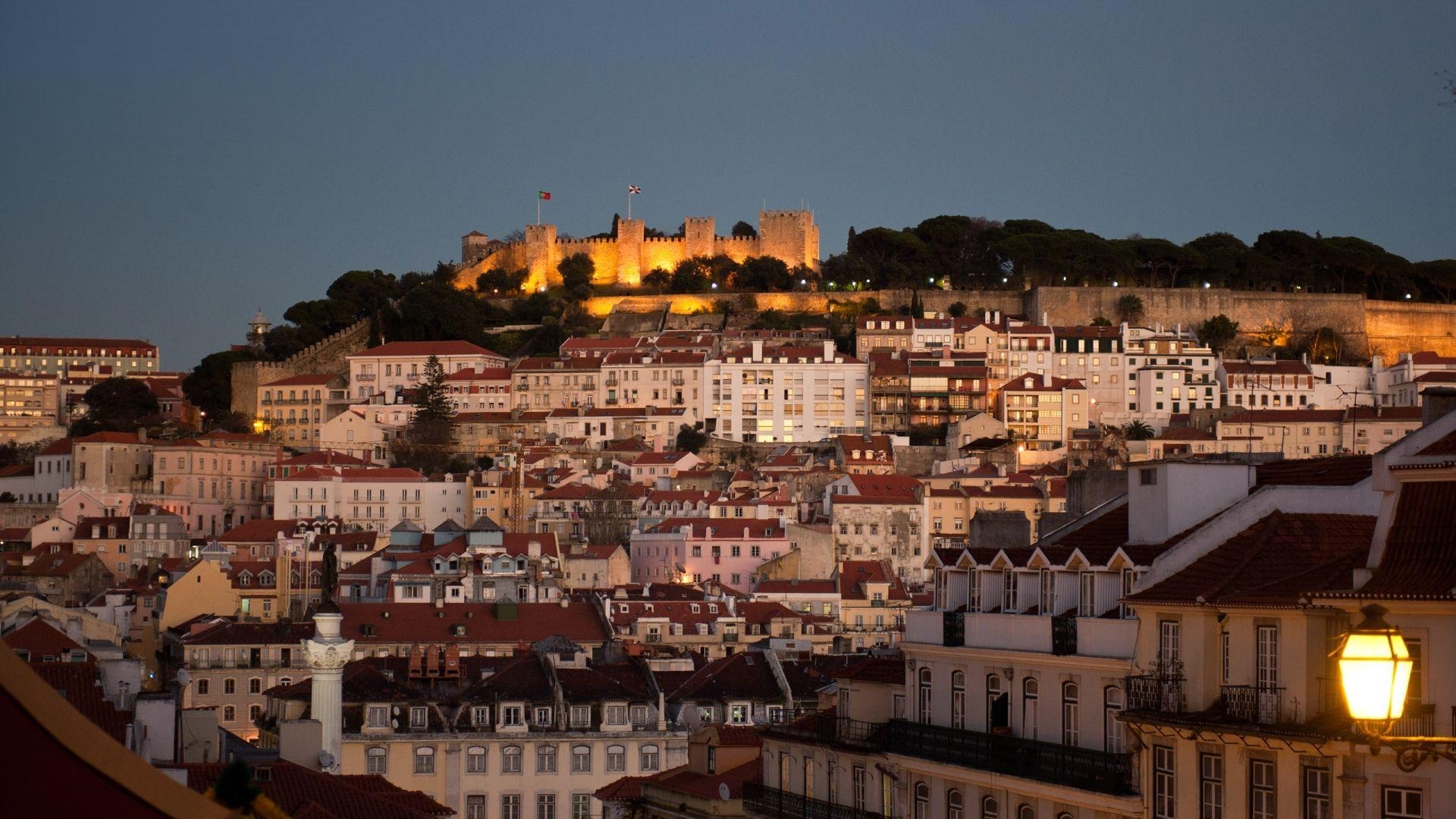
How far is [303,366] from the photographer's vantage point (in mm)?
113562

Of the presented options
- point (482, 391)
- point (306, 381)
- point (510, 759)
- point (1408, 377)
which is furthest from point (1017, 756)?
point (306, 381)

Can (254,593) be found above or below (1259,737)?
below

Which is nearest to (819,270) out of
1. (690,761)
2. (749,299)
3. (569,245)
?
(749,299)

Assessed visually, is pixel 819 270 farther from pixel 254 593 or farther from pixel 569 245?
pixel 254 593

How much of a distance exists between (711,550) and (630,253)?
5311cm

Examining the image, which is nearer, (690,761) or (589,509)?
(690,761)

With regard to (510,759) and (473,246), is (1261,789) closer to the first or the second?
(510,759)

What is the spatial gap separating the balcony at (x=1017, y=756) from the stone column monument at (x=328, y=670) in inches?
418

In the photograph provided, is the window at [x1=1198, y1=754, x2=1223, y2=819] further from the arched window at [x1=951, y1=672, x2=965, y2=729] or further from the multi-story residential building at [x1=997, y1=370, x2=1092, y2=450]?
the multi-story residential building at [x1=997, y1=370, x2=1092, y2=450]

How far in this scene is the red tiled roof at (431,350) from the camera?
356 feet

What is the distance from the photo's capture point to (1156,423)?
95.9m

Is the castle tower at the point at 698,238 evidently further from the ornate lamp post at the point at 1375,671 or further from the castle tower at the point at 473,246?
the ornate lamp post at the point at 1375,671

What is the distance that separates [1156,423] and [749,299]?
27873 millimetres

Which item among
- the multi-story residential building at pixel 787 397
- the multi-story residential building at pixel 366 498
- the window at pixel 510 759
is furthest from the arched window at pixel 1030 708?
the multi-story residential building at pixel 787 397
